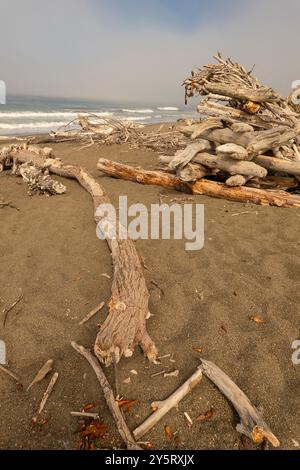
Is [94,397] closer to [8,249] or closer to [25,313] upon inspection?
[25,313]

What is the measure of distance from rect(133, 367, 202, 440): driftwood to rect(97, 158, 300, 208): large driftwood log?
156 inches

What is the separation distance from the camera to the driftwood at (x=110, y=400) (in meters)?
2.06

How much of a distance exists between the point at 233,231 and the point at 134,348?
2.76 metres

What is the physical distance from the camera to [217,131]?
589cm

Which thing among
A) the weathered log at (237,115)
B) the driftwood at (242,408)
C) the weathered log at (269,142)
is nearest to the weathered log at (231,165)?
the weathered log at (269,142)

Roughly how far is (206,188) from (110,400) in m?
4.64

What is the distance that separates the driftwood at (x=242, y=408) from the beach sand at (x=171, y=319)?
7cm

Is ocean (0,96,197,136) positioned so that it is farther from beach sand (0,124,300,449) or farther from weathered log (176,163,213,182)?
beach sand (0,124,300,449)

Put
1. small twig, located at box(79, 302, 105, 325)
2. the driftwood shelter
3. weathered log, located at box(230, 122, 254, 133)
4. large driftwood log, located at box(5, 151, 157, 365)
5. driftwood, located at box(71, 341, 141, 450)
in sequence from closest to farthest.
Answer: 1. driftwood, located at box(71, 341, 141, 450)
2. the driftwood shelter
3. large driftwood log, located at box(5, 151, 157, 365)
4. small twig, located at box(79, 302, 105, 325)
5. weathered log, located at box(230, 122, 254, 133)

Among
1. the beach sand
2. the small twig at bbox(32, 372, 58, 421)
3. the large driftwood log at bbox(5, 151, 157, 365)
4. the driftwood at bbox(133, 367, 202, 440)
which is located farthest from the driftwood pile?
the small twig at bbox(32, 372, 58, 421)

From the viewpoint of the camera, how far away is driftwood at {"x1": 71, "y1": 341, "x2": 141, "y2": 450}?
206 centimetres

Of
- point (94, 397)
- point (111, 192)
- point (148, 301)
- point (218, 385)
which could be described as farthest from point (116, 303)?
point (111, 192)

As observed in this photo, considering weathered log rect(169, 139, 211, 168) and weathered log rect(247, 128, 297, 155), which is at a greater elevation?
weathered log rect(247, 128, 297, 155)

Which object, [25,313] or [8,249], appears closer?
[25,313]
